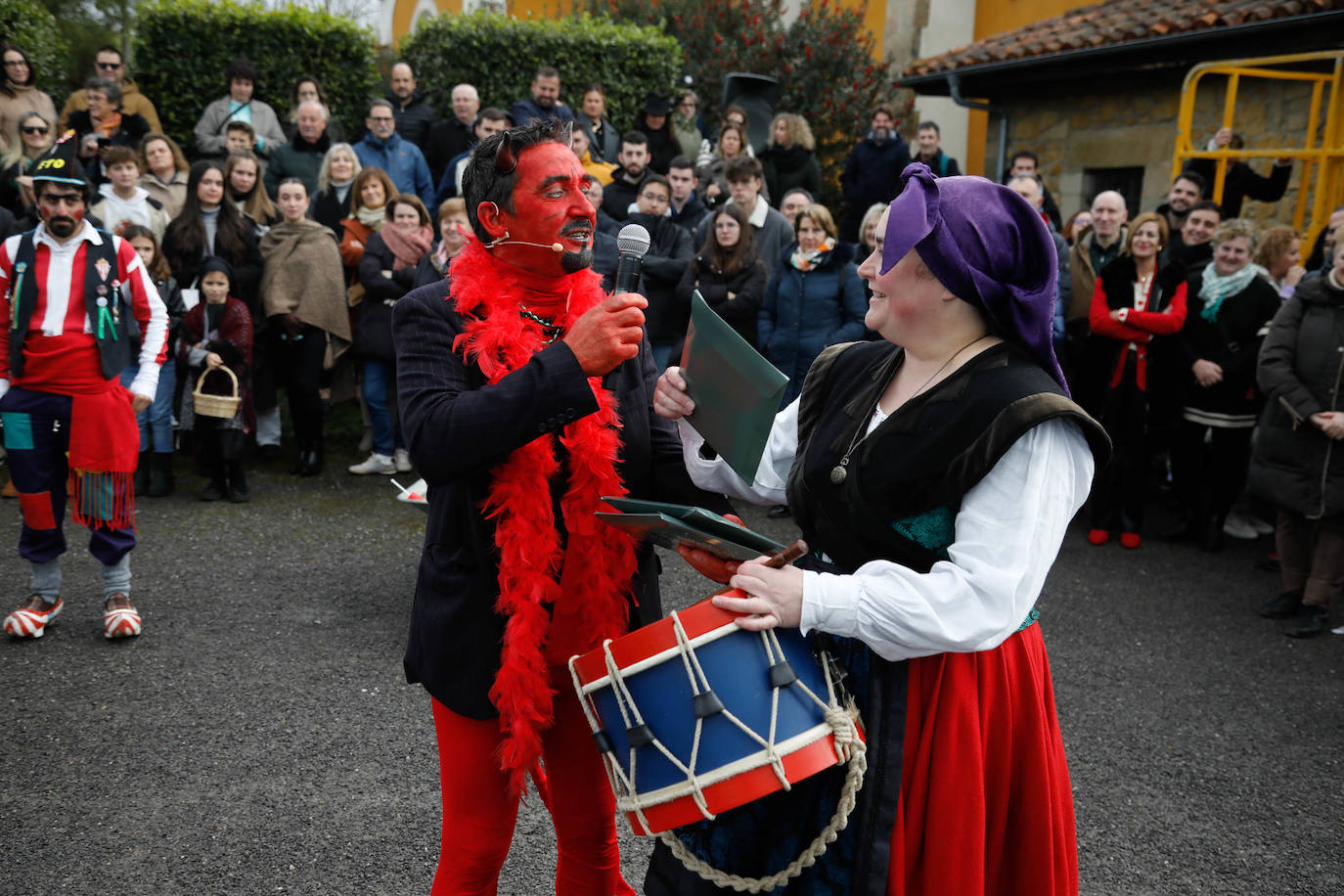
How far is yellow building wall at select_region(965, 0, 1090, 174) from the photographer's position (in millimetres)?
15258

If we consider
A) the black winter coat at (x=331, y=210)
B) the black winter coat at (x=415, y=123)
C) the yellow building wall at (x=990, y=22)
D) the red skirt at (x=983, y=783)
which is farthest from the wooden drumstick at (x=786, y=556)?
the yellow building wall at (x=990, y=22)

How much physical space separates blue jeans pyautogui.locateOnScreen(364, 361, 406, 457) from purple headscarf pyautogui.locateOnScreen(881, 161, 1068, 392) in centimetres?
661

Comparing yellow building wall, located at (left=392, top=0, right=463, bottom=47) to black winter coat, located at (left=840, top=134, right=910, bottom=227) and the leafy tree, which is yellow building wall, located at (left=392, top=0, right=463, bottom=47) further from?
black winter coat, located at (left=840, top=134, right=910, bottom=227)

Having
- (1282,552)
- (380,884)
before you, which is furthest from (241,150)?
(1282,552)

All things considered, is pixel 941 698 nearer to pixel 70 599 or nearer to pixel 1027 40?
pixel 70 599

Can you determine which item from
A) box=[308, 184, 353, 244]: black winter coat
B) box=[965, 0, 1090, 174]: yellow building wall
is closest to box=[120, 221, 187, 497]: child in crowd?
box=[308, 184, 353, 244]: black winter coat

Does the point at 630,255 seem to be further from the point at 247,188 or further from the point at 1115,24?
the point at 1115,24

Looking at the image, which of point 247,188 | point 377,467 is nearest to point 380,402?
point 377,467

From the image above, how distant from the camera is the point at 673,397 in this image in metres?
2.30

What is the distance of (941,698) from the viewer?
195 centimetres

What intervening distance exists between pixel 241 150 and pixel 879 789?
789 cm

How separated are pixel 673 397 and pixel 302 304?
6300 millimetres

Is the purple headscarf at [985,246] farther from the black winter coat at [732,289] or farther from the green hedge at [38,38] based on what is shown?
the green hedge at [38,38]

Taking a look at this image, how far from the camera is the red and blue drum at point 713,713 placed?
5.97 feet
